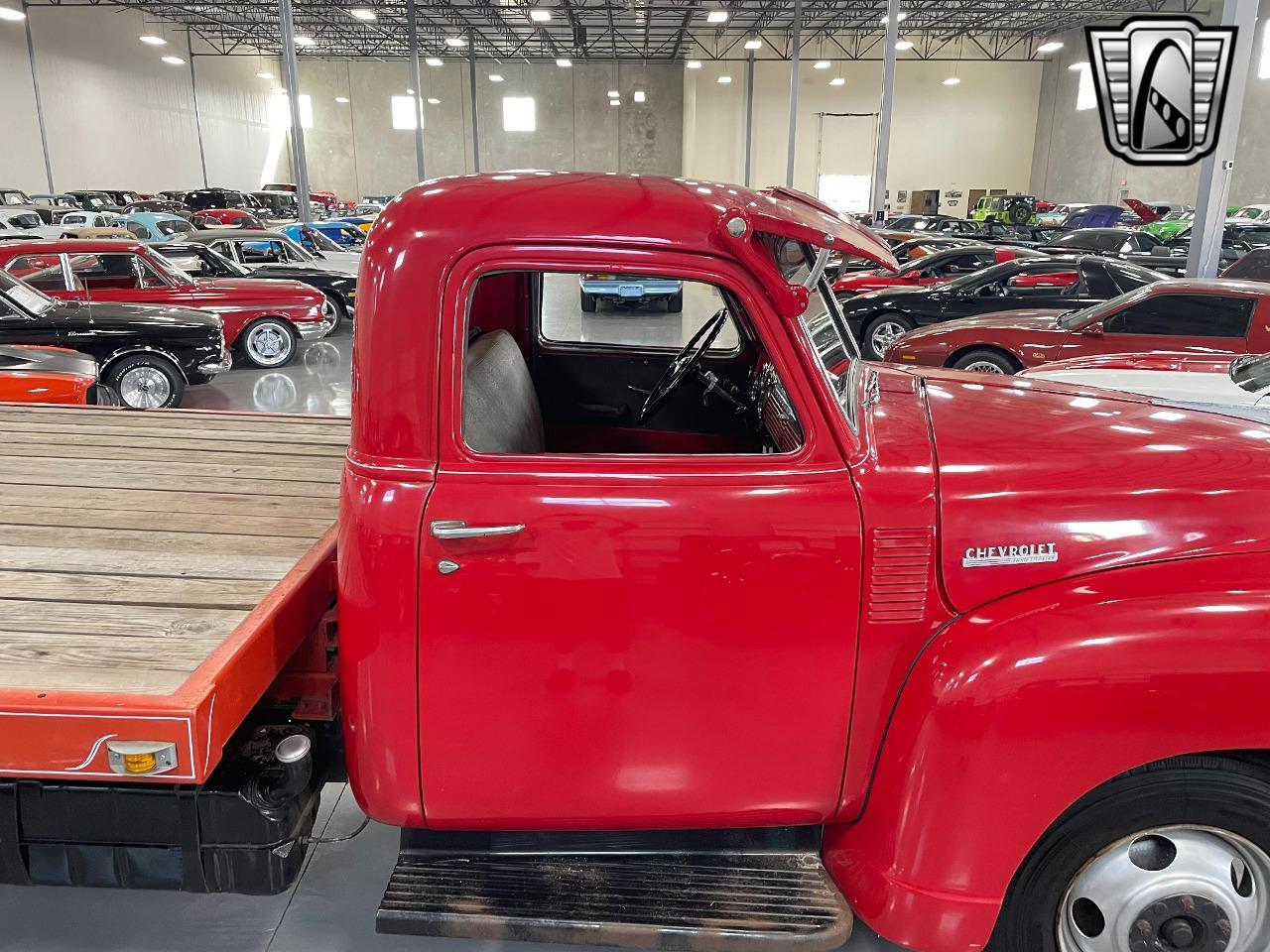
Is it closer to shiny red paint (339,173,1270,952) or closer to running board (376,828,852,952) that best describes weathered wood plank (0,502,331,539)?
shiny red paint (339,173,1270,952)

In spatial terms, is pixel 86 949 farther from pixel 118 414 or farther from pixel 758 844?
pixel 118 414

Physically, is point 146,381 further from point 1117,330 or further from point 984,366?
point 1117,330

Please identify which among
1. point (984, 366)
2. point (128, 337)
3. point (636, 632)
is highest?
point (636, 632)

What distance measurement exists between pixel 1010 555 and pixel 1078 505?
192 millimetres

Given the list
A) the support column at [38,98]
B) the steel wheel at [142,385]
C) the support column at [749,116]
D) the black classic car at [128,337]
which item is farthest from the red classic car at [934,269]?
the support column at [38,98]

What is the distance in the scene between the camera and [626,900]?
2.13 meters

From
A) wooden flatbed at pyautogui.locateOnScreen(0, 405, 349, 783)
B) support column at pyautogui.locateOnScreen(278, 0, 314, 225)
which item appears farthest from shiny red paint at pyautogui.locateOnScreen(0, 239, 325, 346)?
support column at pyautogui.locateOnScreen(278, 0, 314, 225)

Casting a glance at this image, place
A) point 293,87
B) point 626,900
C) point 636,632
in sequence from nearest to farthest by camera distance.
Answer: point 636,632 < point 626,900 < point 293,87

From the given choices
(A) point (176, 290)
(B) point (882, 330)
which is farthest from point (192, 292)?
(B) point (882, 330)

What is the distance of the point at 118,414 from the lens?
4.03m

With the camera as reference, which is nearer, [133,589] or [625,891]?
[625,891]

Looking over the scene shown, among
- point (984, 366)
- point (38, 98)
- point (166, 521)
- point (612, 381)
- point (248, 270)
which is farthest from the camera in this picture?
point (38, 98)

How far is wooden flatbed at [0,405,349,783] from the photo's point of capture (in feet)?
5.85

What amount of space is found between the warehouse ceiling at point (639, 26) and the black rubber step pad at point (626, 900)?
28799 mm
